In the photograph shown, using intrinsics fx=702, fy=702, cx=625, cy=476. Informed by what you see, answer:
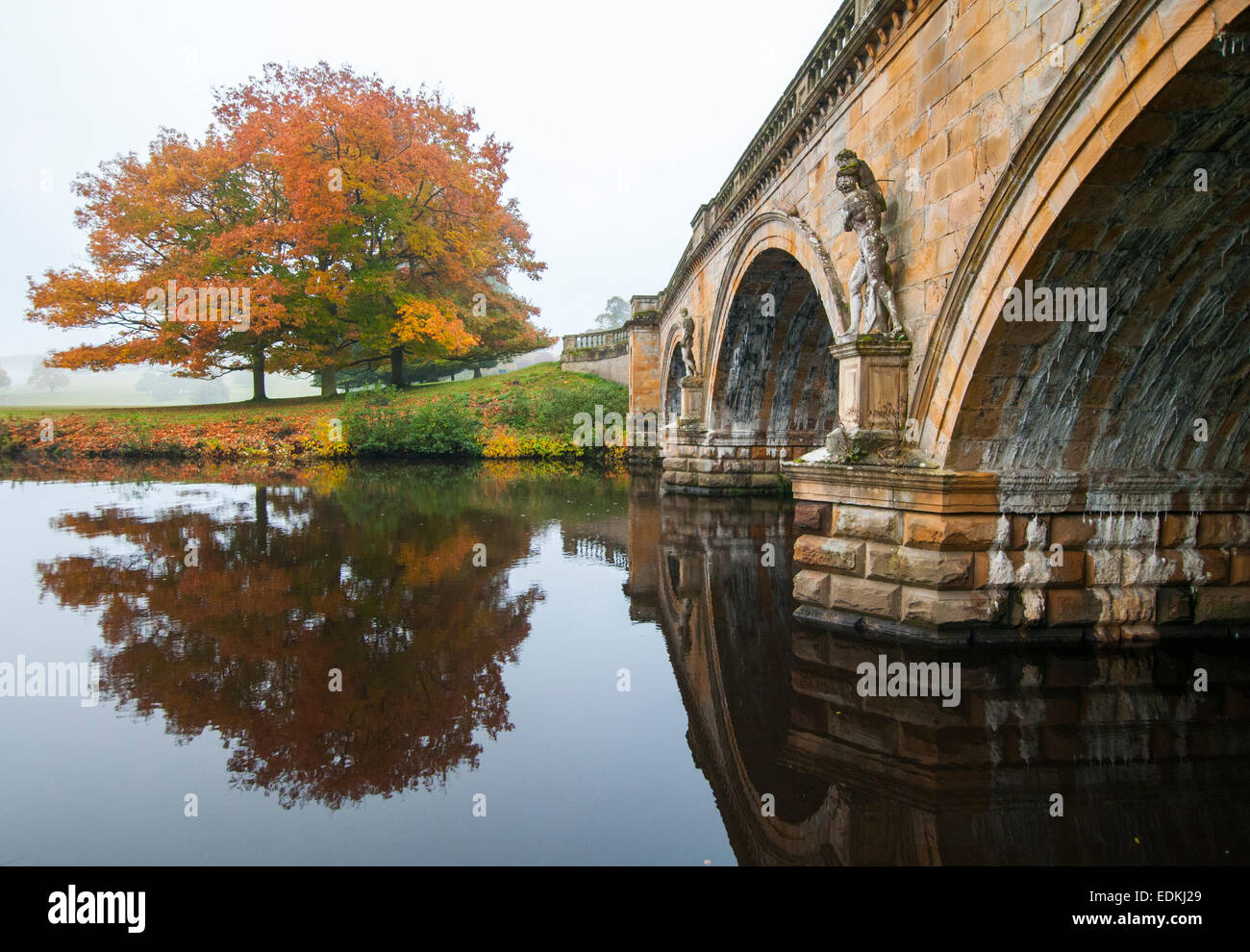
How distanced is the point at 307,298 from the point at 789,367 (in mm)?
20893

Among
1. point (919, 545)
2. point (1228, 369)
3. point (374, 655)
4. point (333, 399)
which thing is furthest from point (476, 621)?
point (333, 399)

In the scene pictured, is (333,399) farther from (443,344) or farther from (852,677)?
(852,677)

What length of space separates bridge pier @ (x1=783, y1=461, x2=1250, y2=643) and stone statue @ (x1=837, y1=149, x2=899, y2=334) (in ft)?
4.89

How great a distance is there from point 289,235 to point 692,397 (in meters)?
18.1

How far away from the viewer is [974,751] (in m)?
4.02

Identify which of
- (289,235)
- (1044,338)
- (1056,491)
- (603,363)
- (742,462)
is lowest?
(1056,491)

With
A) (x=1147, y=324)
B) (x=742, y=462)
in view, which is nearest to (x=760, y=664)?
(x=1147, y=324)

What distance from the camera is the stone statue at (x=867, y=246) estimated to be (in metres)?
6.45

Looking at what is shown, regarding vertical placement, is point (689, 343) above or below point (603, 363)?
below

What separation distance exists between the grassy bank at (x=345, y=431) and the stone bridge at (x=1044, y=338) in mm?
20568

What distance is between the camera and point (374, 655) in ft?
17.9

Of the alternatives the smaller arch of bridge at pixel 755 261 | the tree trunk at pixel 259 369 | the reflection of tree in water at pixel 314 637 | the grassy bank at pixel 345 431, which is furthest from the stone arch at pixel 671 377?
the tree trunk at pixel 259 369

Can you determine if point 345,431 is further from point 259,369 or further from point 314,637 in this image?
point 314,637

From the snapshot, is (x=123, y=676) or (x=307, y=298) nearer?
(x=123, y=676)
